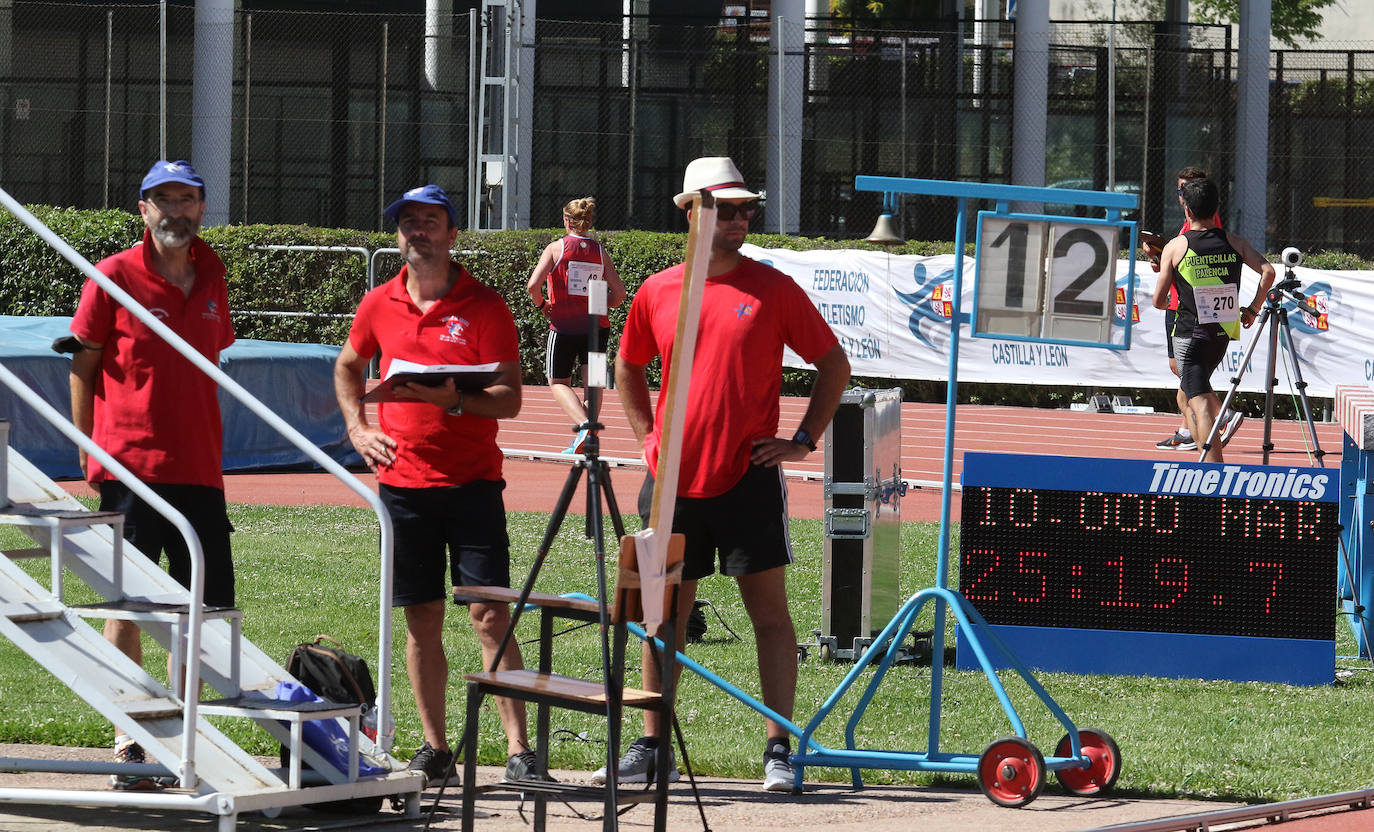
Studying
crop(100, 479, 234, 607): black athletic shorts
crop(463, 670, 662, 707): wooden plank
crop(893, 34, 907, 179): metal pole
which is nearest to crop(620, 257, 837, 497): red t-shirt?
crop(463, 670, 662, 707): wooden plank

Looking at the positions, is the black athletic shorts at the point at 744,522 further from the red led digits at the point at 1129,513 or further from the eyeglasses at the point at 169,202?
the red led digits at the point at 1129,513

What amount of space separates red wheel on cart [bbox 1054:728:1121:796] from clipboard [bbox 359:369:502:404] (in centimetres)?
245

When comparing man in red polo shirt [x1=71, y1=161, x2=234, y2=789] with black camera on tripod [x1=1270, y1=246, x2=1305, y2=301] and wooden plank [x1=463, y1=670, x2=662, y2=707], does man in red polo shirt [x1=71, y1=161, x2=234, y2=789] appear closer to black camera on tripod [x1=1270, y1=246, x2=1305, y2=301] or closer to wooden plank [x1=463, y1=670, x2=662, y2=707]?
wooden plank [x1=463, y1=670, x2=662, y2=707]

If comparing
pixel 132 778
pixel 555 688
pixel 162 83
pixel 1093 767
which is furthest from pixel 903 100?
pixel 555 688

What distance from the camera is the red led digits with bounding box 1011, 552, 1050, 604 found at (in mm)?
8656

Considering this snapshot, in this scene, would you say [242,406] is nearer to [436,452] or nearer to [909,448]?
[909,448]

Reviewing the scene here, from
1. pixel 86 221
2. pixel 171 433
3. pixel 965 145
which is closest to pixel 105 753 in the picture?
pixel 171 433

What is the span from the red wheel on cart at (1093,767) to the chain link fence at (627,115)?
22423 millimetres

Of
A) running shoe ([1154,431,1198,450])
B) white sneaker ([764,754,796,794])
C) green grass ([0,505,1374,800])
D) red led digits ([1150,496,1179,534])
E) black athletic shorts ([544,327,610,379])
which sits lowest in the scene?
green grass ([0,505,1374,800])

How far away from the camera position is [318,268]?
2498 centimetres

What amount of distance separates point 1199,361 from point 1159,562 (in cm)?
463

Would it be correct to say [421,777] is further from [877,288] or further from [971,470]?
[877,288]

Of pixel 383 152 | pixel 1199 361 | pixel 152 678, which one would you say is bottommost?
pixel 152 678

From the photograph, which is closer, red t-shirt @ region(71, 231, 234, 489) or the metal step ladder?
the metal step ladder
